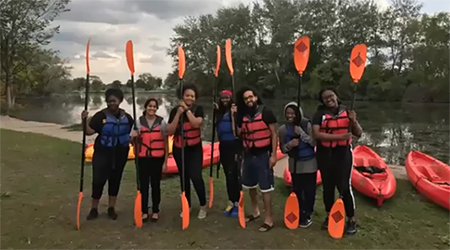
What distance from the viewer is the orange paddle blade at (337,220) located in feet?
11.7

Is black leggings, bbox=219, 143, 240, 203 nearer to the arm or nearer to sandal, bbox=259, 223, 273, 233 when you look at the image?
the arm

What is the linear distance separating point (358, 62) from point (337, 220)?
1496 millimetres

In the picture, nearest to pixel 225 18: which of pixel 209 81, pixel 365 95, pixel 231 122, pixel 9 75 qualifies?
pixel 209 81

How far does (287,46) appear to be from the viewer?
35344 mm

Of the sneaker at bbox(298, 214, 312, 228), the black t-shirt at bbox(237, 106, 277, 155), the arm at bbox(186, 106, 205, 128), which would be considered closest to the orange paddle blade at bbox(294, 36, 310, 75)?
the black t-shirt at bbox(237, 106, 277, 155)

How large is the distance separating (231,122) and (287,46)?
32.6 metres

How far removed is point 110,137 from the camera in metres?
3.72

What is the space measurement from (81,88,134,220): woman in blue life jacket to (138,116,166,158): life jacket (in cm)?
15

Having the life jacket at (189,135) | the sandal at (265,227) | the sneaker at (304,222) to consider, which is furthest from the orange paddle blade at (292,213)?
the life jacket at (189,135)

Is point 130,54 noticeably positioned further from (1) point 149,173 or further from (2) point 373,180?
(2) point 373,180

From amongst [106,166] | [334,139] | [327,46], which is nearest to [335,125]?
[334,139]

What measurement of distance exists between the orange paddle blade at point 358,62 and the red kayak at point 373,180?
5.61 ft

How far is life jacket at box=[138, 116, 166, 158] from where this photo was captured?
374cm

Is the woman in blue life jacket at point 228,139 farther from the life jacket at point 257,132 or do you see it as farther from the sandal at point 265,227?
the sandal at point 265,227
